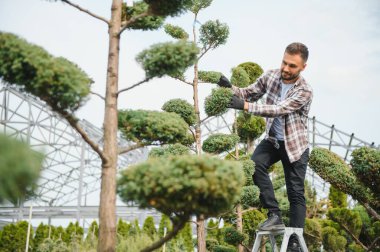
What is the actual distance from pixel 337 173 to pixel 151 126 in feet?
9.61

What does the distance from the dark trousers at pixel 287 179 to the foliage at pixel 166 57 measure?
1.99m

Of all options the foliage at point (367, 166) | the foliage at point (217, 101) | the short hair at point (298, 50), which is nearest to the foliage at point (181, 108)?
the foliage at point (217, 101)

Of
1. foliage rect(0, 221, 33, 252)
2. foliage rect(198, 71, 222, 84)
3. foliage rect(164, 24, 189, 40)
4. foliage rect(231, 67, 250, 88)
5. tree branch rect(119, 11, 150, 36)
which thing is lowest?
foliage rect(0, 221, 33, 252)

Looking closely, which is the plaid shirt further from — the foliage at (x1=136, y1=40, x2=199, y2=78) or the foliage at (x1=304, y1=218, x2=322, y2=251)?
the foliage at (x1=304, y1=218, x2=322, y2=251)

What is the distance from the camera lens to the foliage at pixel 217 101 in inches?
183

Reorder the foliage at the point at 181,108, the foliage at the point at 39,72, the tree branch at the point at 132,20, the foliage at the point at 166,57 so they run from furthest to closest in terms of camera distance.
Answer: the foliage at the point at 181,108 → the tree branch at the point at 132,20 → the foliage at the point at 166,57 → the foliage at the point at 39,72

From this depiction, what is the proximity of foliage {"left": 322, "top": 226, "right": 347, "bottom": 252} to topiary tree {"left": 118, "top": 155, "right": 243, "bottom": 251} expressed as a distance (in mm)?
9063

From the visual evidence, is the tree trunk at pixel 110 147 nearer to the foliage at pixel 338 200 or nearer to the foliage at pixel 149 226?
the foliage at pixel 149 226

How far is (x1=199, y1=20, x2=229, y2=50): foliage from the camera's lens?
5.38 meters

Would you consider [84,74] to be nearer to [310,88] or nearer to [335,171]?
[310,88]

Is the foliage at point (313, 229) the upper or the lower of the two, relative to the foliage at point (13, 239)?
upper

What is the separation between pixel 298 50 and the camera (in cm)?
399

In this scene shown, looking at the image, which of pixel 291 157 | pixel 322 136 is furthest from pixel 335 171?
pixel 322 136

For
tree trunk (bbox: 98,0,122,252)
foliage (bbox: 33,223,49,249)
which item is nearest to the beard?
tree trunk (bbox: 98,0,122,252)
